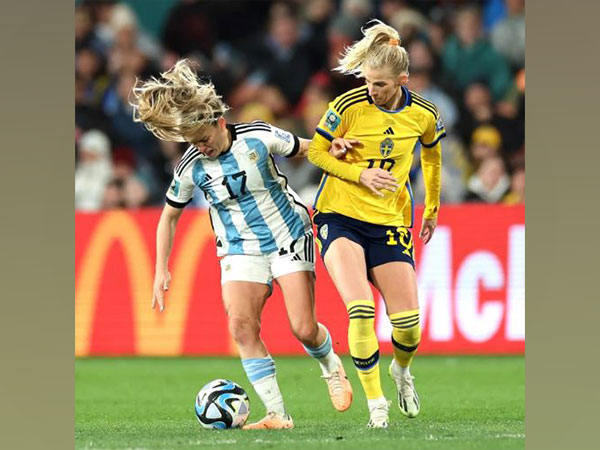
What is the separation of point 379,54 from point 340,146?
61cm

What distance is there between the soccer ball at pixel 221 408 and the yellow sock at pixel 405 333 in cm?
101

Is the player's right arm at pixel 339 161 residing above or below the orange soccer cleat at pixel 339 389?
above

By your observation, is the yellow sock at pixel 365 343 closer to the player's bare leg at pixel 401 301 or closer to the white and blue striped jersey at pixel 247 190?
the player's bare leg at pixel 401 301

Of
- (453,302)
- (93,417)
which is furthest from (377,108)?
(453,302)

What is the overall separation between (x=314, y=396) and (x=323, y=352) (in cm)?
190

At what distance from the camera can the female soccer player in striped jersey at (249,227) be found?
6.90 m

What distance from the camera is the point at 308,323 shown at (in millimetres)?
6980

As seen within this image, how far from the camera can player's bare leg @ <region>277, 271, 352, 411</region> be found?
6980 millimetres

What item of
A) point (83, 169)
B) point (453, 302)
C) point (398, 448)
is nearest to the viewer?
point (398, 448)

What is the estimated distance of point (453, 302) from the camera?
11594mm

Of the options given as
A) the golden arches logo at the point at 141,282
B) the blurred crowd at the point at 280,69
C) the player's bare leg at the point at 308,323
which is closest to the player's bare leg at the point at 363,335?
the player's bare leg at the point at 308,323

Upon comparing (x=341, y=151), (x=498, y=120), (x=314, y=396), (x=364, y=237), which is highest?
(x=498, y=120)

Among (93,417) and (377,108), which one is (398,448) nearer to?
(377,108)

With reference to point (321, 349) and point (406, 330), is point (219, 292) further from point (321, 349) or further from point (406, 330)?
point (406, 330)
